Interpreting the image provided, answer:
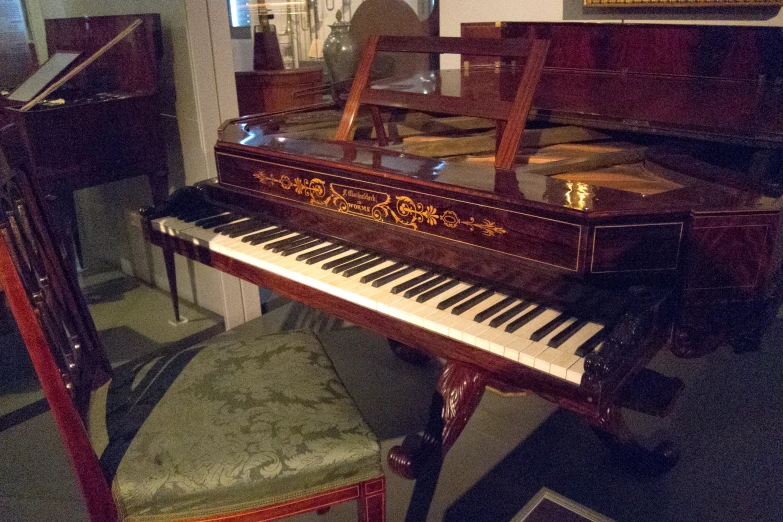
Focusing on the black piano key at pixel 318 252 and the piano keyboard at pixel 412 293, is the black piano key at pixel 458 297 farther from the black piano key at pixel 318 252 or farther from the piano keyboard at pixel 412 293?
the black piano key at pixel 318 252

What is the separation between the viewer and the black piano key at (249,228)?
1.84 meters

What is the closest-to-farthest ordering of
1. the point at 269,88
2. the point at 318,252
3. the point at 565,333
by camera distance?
the point at 565,333 → the point at 318,252 → the point at 269,88

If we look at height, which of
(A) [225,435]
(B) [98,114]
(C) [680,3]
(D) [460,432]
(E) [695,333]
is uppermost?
(C) [680,3]

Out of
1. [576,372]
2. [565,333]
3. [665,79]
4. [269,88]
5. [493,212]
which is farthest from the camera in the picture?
[269,88]

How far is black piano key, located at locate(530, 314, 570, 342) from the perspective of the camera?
1.23 m

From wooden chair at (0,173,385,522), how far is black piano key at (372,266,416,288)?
0.24 meters

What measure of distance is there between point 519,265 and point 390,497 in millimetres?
908

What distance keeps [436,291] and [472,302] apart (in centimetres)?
9

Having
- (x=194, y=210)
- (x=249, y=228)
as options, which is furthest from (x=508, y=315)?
(x=194, y=210)

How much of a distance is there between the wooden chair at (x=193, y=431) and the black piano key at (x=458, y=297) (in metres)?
0.30

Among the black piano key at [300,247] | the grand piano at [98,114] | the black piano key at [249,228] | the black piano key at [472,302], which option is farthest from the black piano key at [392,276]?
the grand piano at [98,114]

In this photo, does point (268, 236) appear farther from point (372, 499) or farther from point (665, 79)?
point (665, 79)

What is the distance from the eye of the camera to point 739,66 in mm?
2123

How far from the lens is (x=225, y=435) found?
1.24 metres
